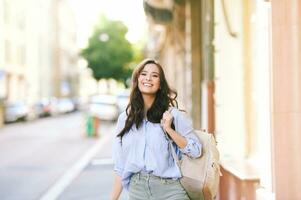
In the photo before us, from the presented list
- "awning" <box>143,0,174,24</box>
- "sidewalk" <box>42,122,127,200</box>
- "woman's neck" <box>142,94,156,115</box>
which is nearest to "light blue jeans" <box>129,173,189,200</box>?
"woman's neck" <box>142,94,156,115</box>

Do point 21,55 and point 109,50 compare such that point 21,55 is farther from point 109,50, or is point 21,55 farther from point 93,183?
point 93,183

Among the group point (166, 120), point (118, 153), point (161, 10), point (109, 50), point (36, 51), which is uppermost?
point (109, 50)

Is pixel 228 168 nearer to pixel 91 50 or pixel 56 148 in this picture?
pixel 56 148

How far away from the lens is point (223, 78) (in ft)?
26.9

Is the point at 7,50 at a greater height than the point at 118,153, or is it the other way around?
the point at 7,50

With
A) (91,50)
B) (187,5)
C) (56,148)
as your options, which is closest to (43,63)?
(91,50)

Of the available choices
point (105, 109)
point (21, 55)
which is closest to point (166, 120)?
point (105, 109)

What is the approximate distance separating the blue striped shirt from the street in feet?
19.0

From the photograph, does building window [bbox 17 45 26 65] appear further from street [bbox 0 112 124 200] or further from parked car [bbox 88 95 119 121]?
street [bbox 0 112 124 200]

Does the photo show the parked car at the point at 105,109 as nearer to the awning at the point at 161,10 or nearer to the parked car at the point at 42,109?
the parked car at the point at 42,109

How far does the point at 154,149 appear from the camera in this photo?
12.5 ft

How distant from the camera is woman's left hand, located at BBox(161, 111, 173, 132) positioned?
148 inches

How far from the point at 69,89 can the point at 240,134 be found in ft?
264

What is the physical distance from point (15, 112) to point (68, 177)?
1057 inches
